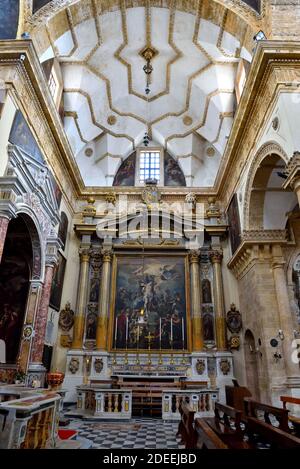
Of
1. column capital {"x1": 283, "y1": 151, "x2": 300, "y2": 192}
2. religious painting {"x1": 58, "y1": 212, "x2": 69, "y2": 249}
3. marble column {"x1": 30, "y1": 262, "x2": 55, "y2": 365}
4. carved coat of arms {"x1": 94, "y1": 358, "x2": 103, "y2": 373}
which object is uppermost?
religious painting {"x1": 58, "y1": 212, "x2": 69, "y2": 249}

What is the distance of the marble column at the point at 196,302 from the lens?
13305 millimetres

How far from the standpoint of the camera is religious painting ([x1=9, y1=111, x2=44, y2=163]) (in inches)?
350

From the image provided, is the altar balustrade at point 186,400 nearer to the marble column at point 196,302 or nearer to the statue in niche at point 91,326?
the marble column at point 196,302

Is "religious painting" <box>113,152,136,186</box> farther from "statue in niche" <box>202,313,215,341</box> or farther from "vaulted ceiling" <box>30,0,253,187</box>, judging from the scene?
"statue in niche" <box>202,313,215,341</box>

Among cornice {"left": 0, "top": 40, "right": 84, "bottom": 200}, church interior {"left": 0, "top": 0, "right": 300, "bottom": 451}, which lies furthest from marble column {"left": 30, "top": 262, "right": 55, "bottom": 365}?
cornice {"left": 0, "top": 40, "right": 84, "bottom": 200}

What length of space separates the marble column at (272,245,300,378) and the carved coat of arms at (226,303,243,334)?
10.0 ft

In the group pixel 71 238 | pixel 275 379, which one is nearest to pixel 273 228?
pixel 275 379

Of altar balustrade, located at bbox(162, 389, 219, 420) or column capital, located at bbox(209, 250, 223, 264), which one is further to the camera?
column capital, located at bbox(209, 250, 223, 264)

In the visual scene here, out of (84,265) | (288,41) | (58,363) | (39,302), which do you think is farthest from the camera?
(84,265)

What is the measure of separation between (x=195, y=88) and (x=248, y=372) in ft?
40.5

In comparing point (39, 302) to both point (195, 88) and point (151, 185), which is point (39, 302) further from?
point (195, 88)

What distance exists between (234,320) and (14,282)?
8.58 meters

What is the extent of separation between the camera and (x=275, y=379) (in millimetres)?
9797

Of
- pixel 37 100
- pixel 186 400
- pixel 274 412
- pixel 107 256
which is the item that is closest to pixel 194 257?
pixel 107 256
